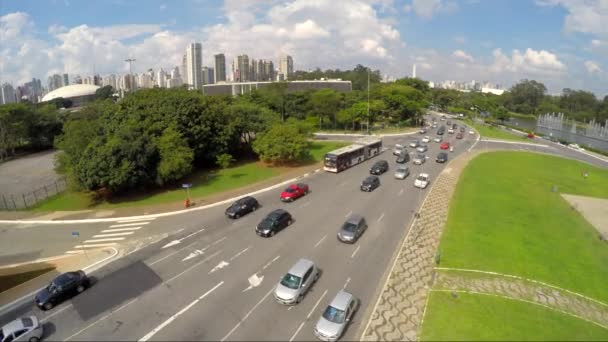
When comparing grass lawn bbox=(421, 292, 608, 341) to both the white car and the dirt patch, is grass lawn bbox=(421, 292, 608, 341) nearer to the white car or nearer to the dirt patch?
the dirt patch

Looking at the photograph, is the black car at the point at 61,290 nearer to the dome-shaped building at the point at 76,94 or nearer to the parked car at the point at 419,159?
the parked car at the point at 419,159

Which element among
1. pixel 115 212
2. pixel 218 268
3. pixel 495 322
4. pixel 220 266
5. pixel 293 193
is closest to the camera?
pixel 495 322

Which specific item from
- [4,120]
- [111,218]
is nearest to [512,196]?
[111,218]

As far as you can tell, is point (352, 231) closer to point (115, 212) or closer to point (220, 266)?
point (220, 266)

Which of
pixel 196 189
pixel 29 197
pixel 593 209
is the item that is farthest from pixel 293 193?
pixel 29 197

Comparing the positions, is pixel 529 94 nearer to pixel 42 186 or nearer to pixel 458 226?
pixel 458 226

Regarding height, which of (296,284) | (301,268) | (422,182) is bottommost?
(296,284)

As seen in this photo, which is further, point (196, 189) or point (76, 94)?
point (76, 94)

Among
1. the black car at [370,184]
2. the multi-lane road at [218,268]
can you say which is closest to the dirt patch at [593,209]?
the multi-lane road at [218,268]
